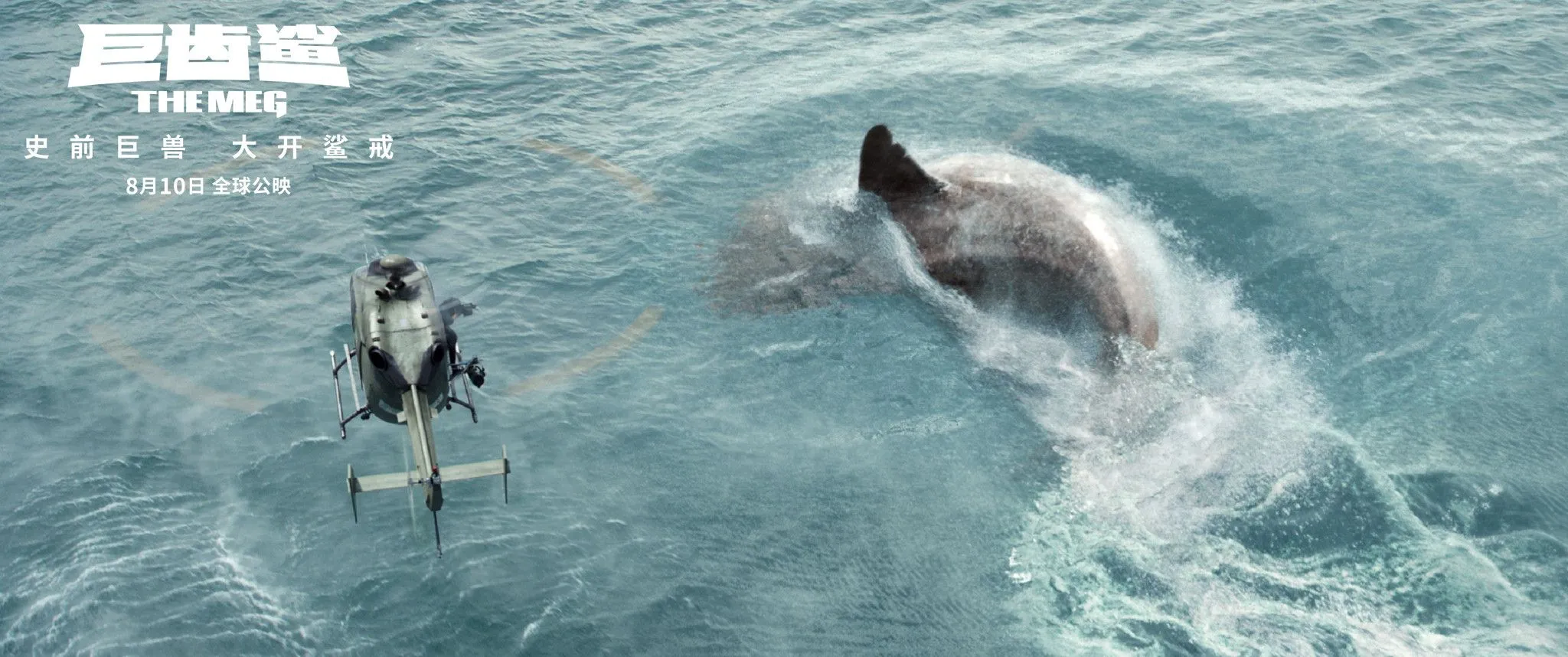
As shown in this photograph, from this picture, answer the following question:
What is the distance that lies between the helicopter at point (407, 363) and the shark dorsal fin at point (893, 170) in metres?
13.0

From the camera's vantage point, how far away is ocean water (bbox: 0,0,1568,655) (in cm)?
2077

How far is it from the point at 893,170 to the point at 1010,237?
4000mm

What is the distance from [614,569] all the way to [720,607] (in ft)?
7.05

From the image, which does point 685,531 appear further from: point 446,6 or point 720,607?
point 446,6

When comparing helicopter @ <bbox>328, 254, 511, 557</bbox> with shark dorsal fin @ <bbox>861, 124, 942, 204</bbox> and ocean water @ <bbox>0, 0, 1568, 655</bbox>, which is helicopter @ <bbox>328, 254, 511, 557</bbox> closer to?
ocean water @ <bbox>0, 0, 1568, 655</bbox>

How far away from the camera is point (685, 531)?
22.3m

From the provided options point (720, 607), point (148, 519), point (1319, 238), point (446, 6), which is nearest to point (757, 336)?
point (720, 607)

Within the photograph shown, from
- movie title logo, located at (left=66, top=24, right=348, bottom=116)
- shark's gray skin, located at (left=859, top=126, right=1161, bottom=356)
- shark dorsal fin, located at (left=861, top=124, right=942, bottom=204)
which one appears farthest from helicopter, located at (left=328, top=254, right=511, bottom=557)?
movie title logo, located at (left=66, top=24, right=348, bottom=116)

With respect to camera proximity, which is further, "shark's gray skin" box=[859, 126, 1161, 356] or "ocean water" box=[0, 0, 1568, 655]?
"shark's gray skin" box=[859, 126, 1161, 356]

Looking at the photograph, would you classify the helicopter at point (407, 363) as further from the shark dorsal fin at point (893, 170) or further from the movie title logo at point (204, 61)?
the movie title logo at point (204, 61)

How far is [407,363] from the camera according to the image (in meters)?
19.9

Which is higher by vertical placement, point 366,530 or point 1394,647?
point 1394,647

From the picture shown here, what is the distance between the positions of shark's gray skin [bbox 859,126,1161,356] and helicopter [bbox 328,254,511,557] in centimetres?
1270

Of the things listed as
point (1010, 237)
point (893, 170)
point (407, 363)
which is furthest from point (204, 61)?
point (1010, 237)
